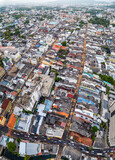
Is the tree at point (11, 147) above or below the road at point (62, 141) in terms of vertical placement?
above

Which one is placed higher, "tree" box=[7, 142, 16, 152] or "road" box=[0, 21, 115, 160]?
"tree" box=[7, 142, 16, 152]

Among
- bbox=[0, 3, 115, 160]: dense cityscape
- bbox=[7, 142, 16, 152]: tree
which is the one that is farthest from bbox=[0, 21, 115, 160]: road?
bbox=[7, 142, 16, 152]: tree

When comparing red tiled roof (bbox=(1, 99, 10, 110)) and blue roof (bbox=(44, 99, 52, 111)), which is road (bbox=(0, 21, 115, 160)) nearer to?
red tiled roof (bbox=(1, 99, 10, 110))

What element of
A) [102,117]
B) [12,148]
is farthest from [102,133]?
[12,148]

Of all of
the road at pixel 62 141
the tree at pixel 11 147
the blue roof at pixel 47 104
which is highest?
the blue roof at pixel 47 104

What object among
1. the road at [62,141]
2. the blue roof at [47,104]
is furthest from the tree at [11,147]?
the blue roof at [47,104]

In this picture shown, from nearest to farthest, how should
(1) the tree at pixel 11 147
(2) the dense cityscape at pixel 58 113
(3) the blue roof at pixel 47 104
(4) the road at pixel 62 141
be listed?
1. (1) the tree at pixel 11 147
2. (2) the dense cityscape at pixel 58 113
3. (4) the road at pixel 62 141
4. (3) the blue roof at pixel 47 104

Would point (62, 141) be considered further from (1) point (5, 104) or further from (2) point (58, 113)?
(1) point (5, 104)

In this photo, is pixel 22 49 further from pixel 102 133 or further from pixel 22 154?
pixel 102 133

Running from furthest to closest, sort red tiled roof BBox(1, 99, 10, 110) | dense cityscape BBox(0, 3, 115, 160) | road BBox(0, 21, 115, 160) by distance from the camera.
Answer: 1. red tiled roof BBox(1, 99, 10, 110)
2. road BBox(0, 21, 115, 160)
3. dense cityscape BBox(0, 3, 115, 160)

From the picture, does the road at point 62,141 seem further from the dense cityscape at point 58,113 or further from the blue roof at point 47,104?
the blue roof at point 47,104

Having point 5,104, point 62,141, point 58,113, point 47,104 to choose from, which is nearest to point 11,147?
point 5,104
